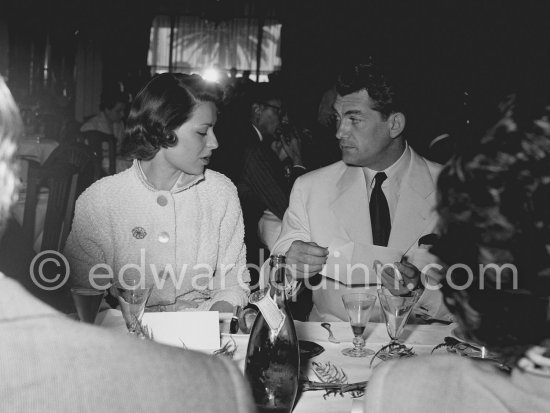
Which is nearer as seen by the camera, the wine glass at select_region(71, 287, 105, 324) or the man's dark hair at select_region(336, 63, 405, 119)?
the wine glass at select_region(71, 287, 105, 324)

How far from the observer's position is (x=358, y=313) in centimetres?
181

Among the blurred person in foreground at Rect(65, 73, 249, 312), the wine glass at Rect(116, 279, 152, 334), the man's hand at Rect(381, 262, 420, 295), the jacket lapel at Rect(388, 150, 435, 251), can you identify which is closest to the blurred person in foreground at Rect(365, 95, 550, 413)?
the wine glass at Rect(116, 279, 152, 334)

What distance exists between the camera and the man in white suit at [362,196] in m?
2.72

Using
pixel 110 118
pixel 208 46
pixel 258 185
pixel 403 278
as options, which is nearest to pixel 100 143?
pixel 258 185

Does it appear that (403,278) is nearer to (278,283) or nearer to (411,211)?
(411,211)

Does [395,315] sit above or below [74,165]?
below

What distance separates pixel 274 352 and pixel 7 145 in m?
0.88

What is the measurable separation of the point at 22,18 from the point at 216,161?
787 cm

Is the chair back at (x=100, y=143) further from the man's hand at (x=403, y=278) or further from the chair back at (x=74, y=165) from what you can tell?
the man's hand at (x=403, y=278)

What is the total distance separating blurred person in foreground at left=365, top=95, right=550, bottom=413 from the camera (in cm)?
75

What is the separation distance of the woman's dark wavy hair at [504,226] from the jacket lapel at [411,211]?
191cm

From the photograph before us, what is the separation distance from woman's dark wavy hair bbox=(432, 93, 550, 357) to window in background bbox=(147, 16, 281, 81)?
758 inches

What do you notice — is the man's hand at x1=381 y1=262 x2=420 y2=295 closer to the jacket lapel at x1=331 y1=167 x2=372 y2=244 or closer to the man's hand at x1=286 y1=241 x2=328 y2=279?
the man's hand at x1=286 y1=241 x2=328 y2=279

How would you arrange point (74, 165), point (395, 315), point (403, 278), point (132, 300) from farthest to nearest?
point (74, 165) < point (403, 278) < point (395, 315) < point (132, 300)
